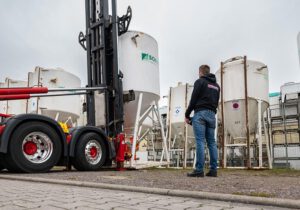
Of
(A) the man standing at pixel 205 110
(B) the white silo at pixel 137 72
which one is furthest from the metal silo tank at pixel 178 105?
(A) the man standing at pixel 205 110

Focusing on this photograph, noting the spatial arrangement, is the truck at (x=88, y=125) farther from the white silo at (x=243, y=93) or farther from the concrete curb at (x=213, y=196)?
the white silo at (x=243, y=93)

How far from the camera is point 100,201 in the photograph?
3131 mm

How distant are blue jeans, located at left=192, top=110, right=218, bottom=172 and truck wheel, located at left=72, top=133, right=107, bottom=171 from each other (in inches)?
109

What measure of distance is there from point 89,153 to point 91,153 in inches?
2.7

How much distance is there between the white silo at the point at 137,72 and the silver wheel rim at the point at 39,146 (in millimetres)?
2775

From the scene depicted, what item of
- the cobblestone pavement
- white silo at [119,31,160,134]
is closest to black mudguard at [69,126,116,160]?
white silo at [119,31,160,134]

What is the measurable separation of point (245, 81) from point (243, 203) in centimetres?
915

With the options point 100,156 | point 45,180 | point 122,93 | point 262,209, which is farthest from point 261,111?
point 262,209

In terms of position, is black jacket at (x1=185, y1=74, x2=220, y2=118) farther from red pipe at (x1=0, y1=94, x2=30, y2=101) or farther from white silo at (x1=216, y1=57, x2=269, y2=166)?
white silo at (x1=216, y1=57, x2=269, y2=166)

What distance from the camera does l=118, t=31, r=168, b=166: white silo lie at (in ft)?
31.1

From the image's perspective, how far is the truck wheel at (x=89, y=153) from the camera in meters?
7.43

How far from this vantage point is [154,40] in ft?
33.7

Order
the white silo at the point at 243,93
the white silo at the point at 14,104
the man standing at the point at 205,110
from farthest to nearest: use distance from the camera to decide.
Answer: the white silo at the point at 14,104
the white silo at the point at 243,93
the man standing at the point at 205,110

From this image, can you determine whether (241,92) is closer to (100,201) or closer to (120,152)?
(120,152)
